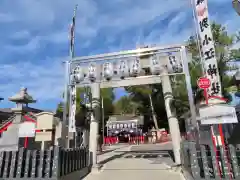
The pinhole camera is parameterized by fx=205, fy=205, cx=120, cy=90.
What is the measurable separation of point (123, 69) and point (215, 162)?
15.4ft

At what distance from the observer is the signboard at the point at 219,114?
4.71m

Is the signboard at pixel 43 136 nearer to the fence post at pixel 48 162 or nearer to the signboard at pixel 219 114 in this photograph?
the fence post at pixel 48 162

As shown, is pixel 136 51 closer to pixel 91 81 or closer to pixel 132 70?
pixel 132 70

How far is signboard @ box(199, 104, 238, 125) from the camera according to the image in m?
4.71

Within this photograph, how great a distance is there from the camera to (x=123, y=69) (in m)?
8.14

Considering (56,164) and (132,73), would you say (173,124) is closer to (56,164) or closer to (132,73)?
(132,73)

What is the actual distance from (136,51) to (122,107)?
32129 millimetres

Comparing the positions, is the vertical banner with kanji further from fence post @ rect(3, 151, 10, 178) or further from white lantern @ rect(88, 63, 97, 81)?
fence post @ rect(3, 151, 10, 178)

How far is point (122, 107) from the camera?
131ft

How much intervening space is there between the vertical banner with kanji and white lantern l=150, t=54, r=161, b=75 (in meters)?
1.63

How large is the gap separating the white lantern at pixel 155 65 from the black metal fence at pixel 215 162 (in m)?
3.55

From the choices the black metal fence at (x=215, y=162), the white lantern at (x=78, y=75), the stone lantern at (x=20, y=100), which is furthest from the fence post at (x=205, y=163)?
the stone lantern at (x=20, y=100)

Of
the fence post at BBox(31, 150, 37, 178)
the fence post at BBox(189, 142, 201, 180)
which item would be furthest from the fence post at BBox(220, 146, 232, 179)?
the fence post at BBox(31, 150, 37, 178)

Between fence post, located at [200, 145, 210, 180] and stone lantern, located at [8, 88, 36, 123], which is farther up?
stone lantern, located at [8, 88, 36, 123]
